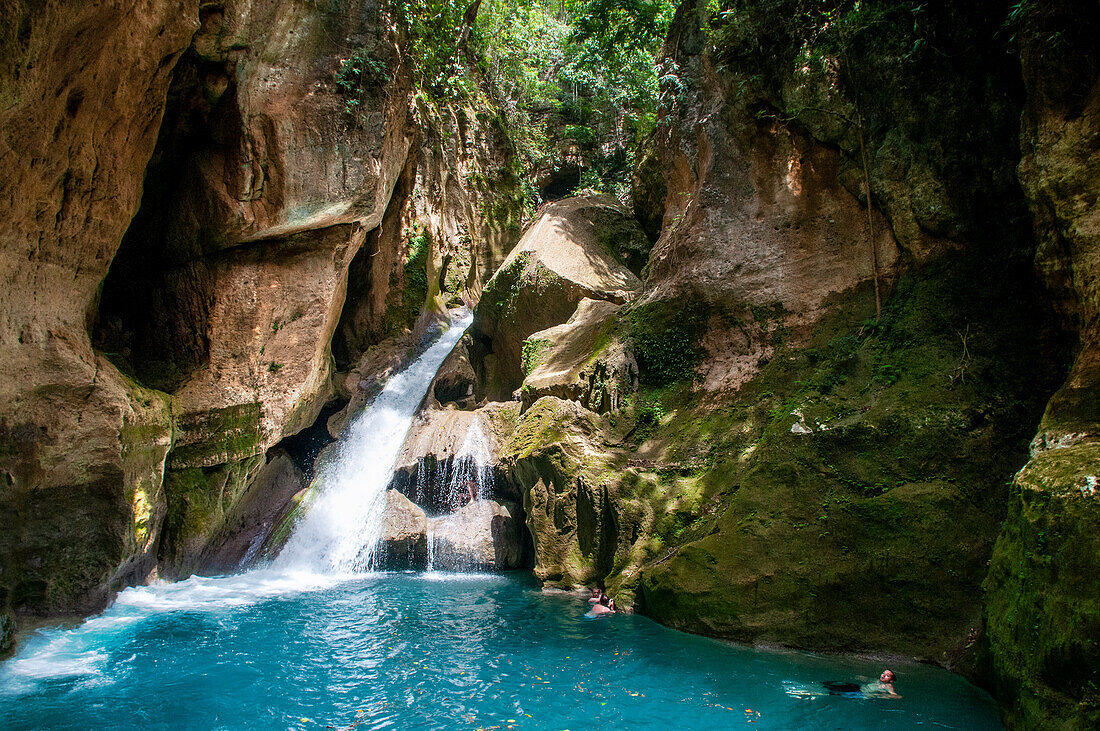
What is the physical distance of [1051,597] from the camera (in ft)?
17.2

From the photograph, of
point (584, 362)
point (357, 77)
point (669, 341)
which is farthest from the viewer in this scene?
point (584, 362)

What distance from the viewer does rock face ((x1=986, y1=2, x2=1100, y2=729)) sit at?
16.5 feet

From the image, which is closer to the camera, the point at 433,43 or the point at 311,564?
the point at 311,564

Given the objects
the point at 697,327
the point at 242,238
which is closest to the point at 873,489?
the point at 697,327

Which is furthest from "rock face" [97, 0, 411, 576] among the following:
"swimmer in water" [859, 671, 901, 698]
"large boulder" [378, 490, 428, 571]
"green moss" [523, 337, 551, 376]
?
"swimmer in water" [859, 671, 901, 698]

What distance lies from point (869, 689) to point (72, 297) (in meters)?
12.1

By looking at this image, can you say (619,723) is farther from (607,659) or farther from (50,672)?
(50,672)

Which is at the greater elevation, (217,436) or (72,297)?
(72,297)

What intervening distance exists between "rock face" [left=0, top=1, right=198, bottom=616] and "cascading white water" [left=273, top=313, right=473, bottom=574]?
408 cm

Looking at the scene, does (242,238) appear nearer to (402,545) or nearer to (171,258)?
(171,258)

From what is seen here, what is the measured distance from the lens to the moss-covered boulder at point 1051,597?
4898 mm

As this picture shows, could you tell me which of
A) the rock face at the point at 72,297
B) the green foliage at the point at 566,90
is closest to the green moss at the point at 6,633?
the rock face at the point at 72,297

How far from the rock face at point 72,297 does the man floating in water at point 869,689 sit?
10.2 meters

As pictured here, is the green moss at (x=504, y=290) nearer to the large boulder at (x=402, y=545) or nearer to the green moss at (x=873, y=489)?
the large boulder at (x=402, y=545)
